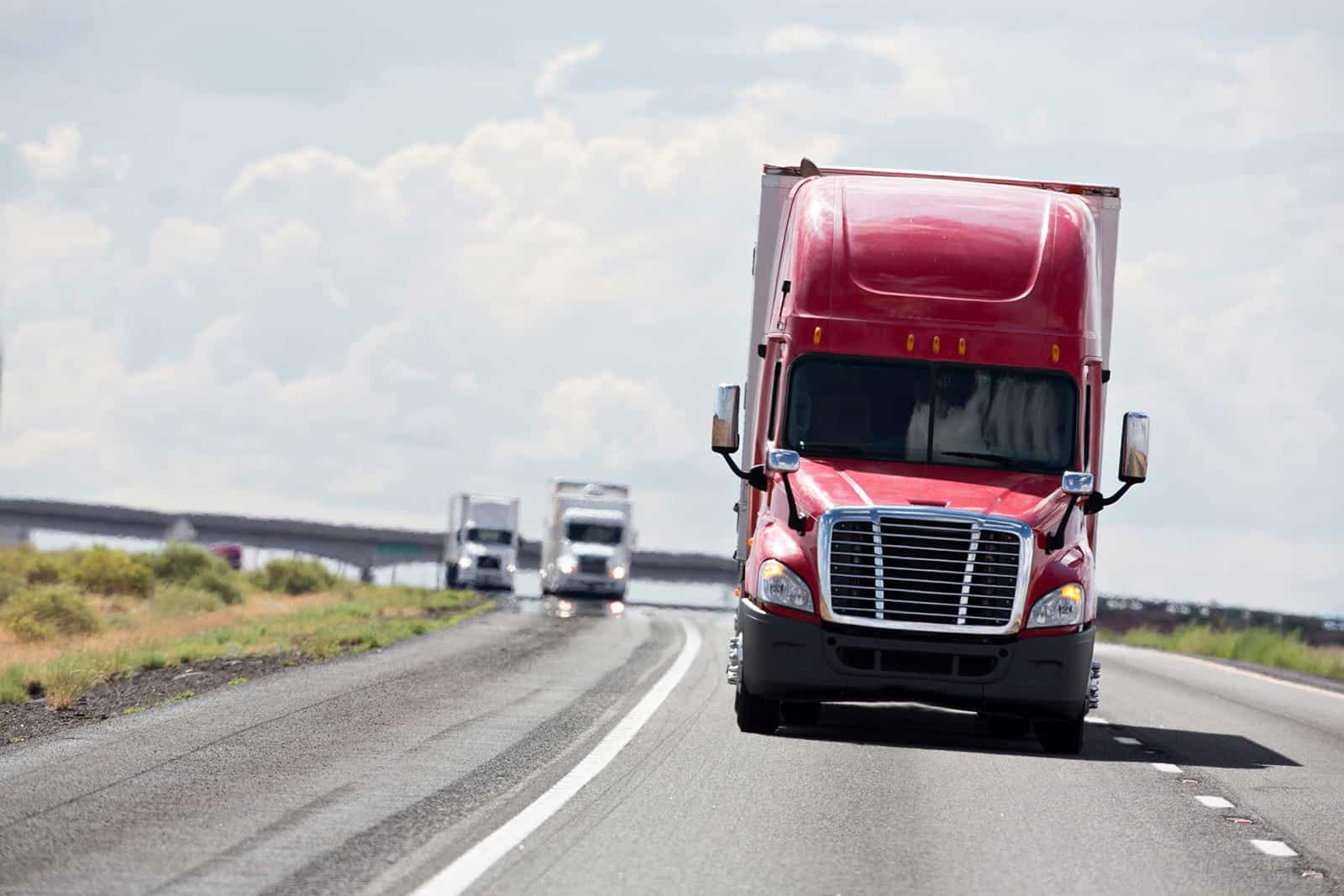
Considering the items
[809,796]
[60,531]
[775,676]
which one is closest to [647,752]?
[775,676]

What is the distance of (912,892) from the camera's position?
30.2 ft

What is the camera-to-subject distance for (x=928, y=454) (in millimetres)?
15312

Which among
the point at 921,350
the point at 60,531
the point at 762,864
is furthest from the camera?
the point at 60,531

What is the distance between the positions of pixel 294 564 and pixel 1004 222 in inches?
2808

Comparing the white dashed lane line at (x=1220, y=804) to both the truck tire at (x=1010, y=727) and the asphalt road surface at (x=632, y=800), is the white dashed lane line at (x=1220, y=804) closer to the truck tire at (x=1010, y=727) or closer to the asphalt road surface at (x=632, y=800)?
the asphalt road surface at (x=632, y=800)

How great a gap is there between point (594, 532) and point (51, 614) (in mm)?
22072

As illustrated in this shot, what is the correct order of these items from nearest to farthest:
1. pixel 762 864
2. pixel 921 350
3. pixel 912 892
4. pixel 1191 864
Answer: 1. pixel 912 892
2. pixel 762 864
3. pixel 1191 864
4. pixel 921 350

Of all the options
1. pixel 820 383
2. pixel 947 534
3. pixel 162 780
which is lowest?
pixel 162 780

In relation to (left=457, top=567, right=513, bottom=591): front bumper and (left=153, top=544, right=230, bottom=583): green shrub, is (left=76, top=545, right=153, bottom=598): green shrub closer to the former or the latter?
(left=153, top=544, right=230, bottom=583): green shrub

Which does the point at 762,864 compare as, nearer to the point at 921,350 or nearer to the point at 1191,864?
the point at 1191,864

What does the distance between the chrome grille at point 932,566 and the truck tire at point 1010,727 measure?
263 centimetres

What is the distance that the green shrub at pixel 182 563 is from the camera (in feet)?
233

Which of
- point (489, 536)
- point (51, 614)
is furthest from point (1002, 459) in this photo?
point (489, 536)

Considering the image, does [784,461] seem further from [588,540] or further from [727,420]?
[588,540]
